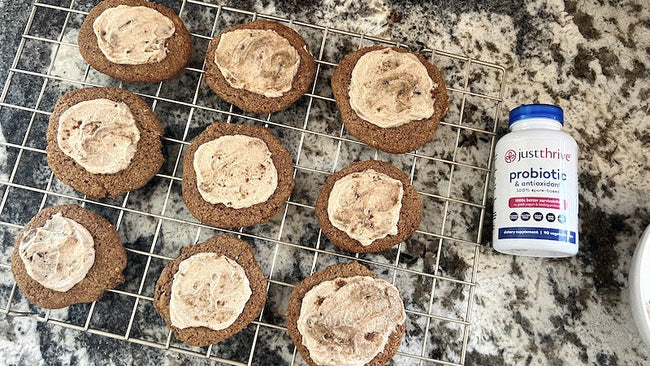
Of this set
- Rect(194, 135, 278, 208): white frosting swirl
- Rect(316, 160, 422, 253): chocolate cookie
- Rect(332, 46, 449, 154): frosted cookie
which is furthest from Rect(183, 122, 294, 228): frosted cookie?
Rect(332, 46, 449, 154): frosted cookie

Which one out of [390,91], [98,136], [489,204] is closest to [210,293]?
[98,136]

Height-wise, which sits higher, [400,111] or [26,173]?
[400,111]

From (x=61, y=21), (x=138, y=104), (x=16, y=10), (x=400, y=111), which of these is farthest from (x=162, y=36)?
(x=400, y=111)

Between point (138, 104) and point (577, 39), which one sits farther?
point (577, 39)

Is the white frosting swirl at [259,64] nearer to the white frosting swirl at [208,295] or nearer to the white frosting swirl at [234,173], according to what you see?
the white frosting swirl at [234,173]

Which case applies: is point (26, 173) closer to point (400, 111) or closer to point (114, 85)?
point (114, 85)

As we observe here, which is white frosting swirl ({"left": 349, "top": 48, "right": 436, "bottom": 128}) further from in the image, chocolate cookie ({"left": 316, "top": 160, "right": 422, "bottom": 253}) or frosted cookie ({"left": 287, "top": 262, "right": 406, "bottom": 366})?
frosted cookie ({"left": 287, "top": 262, "right": 406, "bottom": 366})

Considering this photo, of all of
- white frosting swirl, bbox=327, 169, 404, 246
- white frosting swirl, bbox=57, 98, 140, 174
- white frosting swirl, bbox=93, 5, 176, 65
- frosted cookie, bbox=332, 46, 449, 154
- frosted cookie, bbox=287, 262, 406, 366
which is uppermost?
white frosting swirl, bbox=93, 5, 176, 65

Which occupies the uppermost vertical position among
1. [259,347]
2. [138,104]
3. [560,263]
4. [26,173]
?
[138,104]
